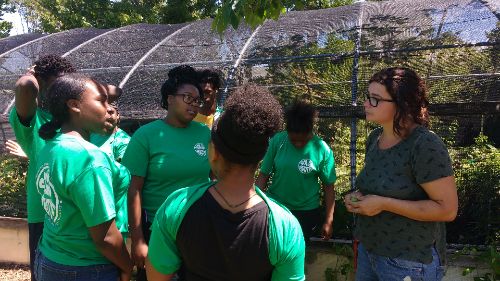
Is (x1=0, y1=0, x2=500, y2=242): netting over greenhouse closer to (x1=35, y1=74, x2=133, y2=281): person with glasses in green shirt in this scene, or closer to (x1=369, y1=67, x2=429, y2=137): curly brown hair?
(x1=369, y1=67, x2=429, y2=137): curly brown hair

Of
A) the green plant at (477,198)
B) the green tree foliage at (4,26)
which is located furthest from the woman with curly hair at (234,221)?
the green tree foliage at (4,26)

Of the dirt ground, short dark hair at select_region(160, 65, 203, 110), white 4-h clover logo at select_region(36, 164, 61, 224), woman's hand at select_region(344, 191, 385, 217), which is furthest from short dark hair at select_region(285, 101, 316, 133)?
the dirt ground

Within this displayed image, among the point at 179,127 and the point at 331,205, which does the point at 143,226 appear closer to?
the point at 179,127

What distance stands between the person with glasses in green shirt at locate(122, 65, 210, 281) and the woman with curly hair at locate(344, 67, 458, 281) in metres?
0.87

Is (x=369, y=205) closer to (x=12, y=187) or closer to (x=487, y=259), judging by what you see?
(x=487, y=259)

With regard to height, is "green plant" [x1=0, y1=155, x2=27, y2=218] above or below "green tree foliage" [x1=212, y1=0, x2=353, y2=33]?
below

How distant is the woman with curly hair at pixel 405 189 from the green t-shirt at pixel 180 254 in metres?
0.75

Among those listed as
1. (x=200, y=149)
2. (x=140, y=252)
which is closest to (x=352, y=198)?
(x=200, y=149)

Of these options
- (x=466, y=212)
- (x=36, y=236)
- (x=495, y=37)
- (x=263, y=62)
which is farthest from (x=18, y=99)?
(x=495, y=37)

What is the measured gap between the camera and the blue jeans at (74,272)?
2.07m

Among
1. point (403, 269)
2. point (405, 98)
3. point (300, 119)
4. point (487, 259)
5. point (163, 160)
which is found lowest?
point (487, 259)

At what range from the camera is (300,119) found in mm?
3627

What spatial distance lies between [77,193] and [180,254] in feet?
1.82

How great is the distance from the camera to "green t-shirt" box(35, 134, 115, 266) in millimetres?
1948
